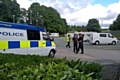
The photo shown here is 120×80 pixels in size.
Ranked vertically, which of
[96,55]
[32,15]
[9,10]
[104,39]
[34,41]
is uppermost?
[9,10]

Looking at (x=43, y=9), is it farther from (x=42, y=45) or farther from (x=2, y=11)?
(x=42, y=45)

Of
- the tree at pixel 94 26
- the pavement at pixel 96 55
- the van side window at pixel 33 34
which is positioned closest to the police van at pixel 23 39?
the van side window at pixel 33 34

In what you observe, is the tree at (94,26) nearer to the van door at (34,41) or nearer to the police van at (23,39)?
the police van at (23,39)

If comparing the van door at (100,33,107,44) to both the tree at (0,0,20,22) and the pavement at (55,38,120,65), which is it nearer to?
the pavement at (55,38,120,65)

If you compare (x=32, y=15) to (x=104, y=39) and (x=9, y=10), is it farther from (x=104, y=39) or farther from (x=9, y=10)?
(x=104, y=39)

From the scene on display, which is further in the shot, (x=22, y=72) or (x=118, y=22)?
(x=118, y=22)

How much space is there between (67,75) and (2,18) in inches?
2706

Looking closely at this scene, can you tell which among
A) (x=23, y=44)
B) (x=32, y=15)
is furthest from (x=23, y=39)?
(x=32, y=15)

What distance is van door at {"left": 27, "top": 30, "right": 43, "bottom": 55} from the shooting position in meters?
10.9

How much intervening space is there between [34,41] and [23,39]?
0.83m

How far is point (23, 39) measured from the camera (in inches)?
410

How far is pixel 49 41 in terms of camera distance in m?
12.5

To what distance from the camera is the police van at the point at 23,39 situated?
955cm

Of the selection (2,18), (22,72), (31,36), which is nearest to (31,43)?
(31,36)
